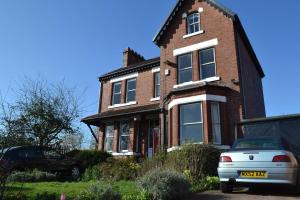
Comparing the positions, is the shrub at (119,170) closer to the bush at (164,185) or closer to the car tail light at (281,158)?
the bush at (164,185)

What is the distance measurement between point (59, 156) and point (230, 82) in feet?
32.0

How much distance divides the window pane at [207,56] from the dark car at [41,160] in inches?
353

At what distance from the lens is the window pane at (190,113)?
14.7 meters

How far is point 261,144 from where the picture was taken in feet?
28.8

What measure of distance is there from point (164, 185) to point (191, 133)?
23.9 ft

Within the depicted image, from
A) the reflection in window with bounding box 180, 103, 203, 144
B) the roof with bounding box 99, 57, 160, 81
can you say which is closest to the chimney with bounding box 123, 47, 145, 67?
the roof with bounding box 99, 57, 160, 81

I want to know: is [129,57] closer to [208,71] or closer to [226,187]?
[208,71]

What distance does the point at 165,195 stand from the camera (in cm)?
748

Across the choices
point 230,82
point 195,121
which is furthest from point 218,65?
point 195,121

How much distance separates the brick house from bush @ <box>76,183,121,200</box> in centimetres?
746

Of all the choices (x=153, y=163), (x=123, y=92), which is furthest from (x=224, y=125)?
(x=123, y=92)

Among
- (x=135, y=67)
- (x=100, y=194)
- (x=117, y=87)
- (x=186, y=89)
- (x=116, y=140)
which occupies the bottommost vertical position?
(x=100, y=194)

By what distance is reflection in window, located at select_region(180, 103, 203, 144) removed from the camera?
14.4 metres

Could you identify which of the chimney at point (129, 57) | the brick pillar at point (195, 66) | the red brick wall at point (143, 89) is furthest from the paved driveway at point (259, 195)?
the chimney at point (129, 57)
